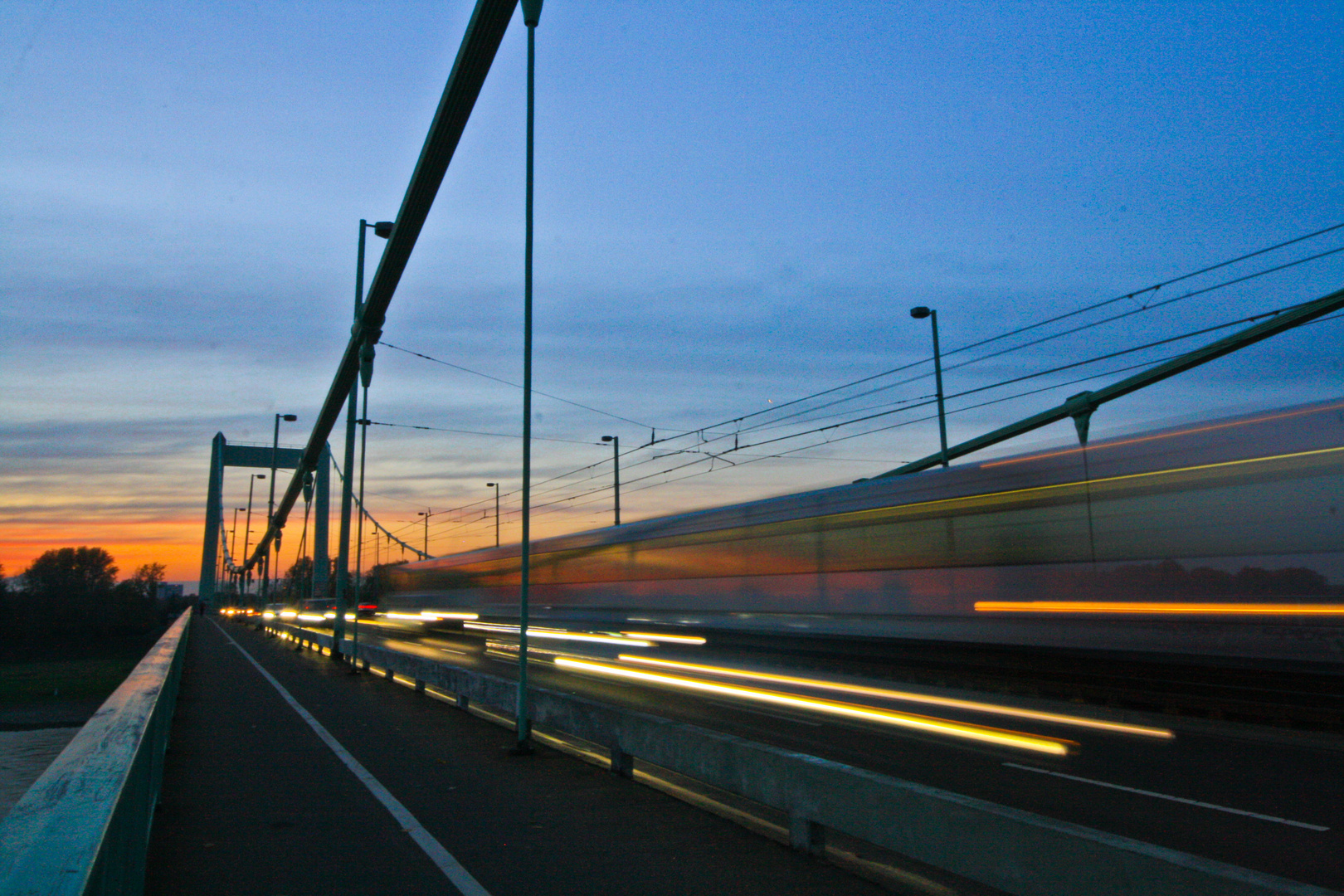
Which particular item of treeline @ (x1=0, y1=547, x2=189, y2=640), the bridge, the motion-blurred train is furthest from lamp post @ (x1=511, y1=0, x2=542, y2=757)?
treeline @ (x1=0, y1=547, x2=189, y2=640)

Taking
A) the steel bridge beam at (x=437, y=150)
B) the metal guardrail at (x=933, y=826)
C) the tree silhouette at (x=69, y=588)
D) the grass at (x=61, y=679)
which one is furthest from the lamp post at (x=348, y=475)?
the tree silhouette at (x=69, y=588)

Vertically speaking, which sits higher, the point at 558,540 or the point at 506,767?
the point at 558,540

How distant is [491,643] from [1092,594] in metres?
18.4

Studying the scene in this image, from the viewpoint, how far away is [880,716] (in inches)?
438

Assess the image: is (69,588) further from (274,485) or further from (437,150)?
(437,150)

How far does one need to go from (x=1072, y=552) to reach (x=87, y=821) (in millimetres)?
9634

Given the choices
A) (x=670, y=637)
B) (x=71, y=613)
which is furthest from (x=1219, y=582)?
(x=71, y=613)

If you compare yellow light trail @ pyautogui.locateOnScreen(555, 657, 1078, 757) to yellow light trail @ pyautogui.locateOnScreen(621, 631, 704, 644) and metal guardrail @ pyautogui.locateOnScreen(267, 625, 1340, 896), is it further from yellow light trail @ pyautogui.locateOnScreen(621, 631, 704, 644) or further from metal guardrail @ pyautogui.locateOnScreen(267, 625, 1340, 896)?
metal guardrail @ pyautogui.locateOnScreen(267, 625, 1340, 896)

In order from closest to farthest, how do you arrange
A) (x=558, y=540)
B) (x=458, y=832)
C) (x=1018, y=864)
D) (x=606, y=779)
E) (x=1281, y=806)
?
(x=1018, y=864), (x=458, y=832), (x=1281, y=806), (x=606, y=779), (x=558, y=540)

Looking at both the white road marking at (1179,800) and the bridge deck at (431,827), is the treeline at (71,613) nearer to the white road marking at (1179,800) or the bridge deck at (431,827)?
the bridge deck at (431,827)

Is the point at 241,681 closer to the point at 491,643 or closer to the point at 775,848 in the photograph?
the point at 491,643

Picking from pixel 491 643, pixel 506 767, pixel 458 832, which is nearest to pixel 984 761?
pixel 506 767

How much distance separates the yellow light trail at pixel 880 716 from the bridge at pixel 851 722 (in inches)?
1.5

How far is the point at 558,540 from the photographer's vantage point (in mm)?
20594
